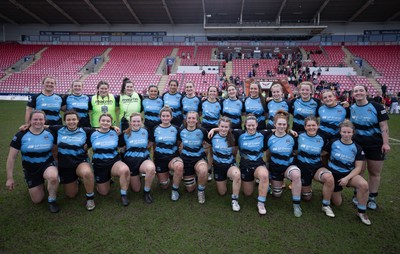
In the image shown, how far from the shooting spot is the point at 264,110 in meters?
5.03

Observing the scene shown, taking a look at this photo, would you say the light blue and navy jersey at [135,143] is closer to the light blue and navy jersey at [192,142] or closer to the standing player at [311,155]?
the light blue and navy jersey at [192,142]

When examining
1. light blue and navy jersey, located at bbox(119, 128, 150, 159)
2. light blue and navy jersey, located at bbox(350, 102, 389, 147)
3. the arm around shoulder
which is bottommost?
the arm around shoulder

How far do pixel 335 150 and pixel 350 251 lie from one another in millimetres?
1478

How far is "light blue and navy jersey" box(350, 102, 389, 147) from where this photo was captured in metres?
3.84

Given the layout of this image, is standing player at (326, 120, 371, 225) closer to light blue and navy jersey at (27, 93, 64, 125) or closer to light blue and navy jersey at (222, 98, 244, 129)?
light blue and navy jersey at (222, 98, 244, 129)

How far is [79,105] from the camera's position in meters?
4.90

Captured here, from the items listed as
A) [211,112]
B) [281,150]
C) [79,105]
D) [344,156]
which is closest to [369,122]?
[344,156]

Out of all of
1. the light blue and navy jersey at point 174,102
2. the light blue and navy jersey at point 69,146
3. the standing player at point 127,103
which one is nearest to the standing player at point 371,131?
the light blue and navy jersey at point 174,102

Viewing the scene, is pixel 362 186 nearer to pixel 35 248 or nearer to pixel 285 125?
pixel 285 125

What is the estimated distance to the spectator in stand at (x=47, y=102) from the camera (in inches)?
184

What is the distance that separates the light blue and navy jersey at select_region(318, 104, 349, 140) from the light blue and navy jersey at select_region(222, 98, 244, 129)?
1.59 metres

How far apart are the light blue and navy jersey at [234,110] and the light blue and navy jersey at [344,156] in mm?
1953

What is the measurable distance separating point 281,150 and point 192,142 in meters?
1.54

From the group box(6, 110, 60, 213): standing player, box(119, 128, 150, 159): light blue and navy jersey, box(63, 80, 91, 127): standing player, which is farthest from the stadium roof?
box(6, 110, 60, 213): standing player
